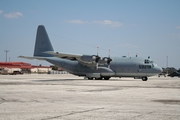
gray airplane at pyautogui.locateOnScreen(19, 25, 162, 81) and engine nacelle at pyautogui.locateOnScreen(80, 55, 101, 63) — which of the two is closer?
gray airplane at pyautogui.locateOnScreen(19, 25, 162, 81)

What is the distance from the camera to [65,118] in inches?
348

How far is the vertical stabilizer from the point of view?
5050 centimetres

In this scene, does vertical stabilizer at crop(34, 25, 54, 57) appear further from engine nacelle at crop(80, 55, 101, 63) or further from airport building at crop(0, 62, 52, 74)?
airport building at crop(0, 62, 52, 74)

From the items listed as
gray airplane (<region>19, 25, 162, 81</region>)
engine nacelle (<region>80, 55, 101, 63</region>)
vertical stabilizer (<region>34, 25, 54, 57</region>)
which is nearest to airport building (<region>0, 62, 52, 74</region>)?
vertical stabilizer (<region>34, 25, 54, 57</region>)

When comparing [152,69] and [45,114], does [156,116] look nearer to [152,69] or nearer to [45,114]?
[45,114]

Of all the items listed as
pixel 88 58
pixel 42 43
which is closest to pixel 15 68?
pixel 42 43

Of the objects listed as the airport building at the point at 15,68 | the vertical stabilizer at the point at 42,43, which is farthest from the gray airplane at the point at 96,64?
the airport building at the point at 15,68

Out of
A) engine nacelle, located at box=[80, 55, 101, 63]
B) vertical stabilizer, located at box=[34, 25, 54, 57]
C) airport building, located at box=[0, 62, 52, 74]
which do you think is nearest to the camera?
engine nacelle, located at box=[80, 55, 101, 63]

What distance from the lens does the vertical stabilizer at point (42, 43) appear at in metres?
50.5

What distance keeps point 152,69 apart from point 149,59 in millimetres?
1908

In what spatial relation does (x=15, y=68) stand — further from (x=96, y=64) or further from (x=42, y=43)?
(x=96, y=64)

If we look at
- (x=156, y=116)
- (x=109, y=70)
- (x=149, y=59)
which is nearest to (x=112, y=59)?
(x=109, y=70)

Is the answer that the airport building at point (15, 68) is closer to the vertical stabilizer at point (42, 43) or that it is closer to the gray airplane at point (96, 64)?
the vertical stabilizer at point (42, 43)

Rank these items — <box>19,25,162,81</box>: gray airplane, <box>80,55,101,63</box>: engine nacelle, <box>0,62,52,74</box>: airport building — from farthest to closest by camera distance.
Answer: <box>0,62,52,74</box>: airport building, <box>80,55,101,63</box>: engine nacelle, <box>19,25,162,81</box>: gray airplane
